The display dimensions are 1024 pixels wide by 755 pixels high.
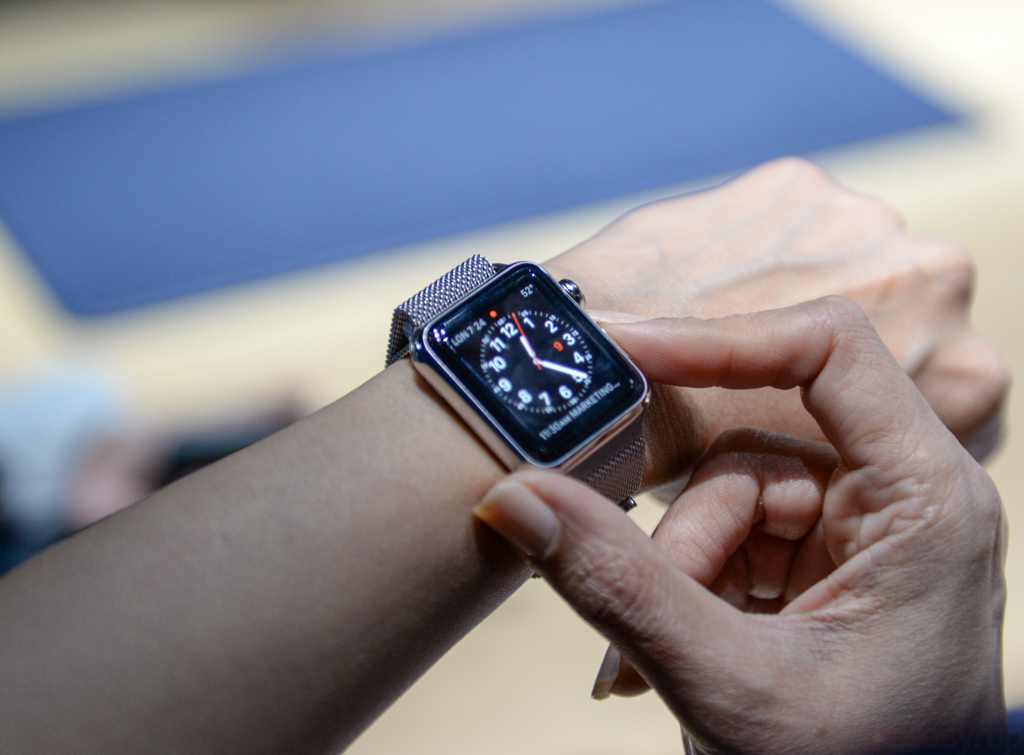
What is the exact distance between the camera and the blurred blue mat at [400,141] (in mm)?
1981

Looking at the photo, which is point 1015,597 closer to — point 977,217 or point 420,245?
point 977,217

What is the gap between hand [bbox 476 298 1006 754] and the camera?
634 mm

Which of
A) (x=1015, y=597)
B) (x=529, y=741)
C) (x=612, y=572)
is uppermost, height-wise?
(x=612, y=572)

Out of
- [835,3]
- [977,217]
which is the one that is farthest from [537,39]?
[977,217]

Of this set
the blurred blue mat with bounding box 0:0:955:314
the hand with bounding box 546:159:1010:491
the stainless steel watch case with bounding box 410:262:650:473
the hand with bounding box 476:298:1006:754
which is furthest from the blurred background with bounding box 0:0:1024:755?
the stainless steel watch case with bounding box 410:262:650:473

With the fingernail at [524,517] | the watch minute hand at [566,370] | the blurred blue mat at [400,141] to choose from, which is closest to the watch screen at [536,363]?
the watch minute hand at [566,370]

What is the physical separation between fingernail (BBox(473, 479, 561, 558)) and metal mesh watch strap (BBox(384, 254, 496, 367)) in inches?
10.1

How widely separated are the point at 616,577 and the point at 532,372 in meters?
0.25

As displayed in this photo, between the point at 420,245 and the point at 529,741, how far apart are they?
1.21 meters

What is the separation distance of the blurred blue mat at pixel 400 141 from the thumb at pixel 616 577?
4.64ft

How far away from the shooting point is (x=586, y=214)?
1.97 m

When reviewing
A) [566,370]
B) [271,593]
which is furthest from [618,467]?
[271,593]

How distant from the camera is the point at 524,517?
2.05 ft

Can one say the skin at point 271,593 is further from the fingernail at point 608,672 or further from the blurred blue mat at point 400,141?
the blurred blue mat at point 400,141
